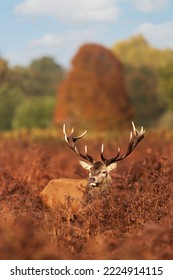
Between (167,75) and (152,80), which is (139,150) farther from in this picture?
(152,80)

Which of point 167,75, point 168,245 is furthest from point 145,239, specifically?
point 167,75

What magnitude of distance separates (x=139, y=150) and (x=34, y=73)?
2053 inches

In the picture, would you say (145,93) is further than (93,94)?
Yes

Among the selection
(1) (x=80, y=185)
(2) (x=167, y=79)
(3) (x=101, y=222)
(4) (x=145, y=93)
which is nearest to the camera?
(3) (x=101, y=222)

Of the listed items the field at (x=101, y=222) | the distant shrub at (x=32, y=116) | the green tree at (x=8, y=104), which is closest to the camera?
the field at (x=101, y=222)

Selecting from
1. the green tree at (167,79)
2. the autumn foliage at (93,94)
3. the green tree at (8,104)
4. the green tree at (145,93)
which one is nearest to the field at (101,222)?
the autumn foliage at (93,94)

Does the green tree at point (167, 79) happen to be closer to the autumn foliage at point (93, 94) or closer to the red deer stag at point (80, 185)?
the autumn foliage at point (93, 94)

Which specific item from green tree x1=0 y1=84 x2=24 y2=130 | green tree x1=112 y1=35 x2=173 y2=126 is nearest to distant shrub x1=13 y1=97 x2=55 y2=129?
green tree x1=0 y1=84 x2=24 y2=130

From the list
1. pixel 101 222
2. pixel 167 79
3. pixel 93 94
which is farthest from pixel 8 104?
pixel 101 222

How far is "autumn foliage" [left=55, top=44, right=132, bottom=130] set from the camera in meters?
35.3

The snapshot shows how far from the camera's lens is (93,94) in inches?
1426

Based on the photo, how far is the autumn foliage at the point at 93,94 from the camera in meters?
35.3

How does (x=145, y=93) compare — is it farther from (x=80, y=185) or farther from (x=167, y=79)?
(x=80, y=185)

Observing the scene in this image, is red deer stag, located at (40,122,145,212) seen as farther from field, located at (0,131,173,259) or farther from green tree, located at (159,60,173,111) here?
green tree, located at (159,60,173,111)
